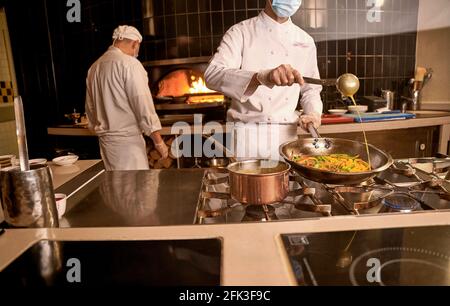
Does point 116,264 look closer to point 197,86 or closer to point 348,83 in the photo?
point 348,83

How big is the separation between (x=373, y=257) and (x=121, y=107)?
248cm

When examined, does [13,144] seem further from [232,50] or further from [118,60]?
[232,50]

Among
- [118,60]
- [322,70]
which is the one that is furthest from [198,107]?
[322,70]

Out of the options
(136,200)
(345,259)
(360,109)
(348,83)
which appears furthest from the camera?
(360,109)

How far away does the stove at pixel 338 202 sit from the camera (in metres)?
1.08

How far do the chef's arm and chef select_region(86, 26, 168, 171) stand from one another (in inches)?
37.4

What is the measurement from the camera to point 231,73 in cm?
183

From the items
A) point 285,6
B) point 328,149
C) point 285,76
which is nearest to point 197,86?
point 285,6

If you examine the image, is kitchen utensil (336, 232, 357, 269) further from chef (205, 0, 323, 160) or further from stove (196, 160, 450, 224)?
chef (205, 0, 323, 160)

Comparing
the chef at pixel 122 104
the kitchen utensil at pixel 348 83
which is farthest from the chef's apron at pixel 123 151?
the kitchen utensil at pixel 348 83

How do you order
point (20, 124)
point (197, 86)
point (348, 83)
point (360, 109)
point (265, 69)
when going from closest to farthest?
point (20, 124), point (348, 83), point (265, 69), point (360, 109), point (197, 86)

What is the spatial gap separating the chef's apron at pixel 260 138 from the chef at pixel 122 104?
0.91 meters

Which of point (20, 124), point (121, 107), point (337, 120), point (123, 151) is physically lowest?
point (123, 151)

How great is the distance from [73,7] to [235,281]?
15.9 ft
